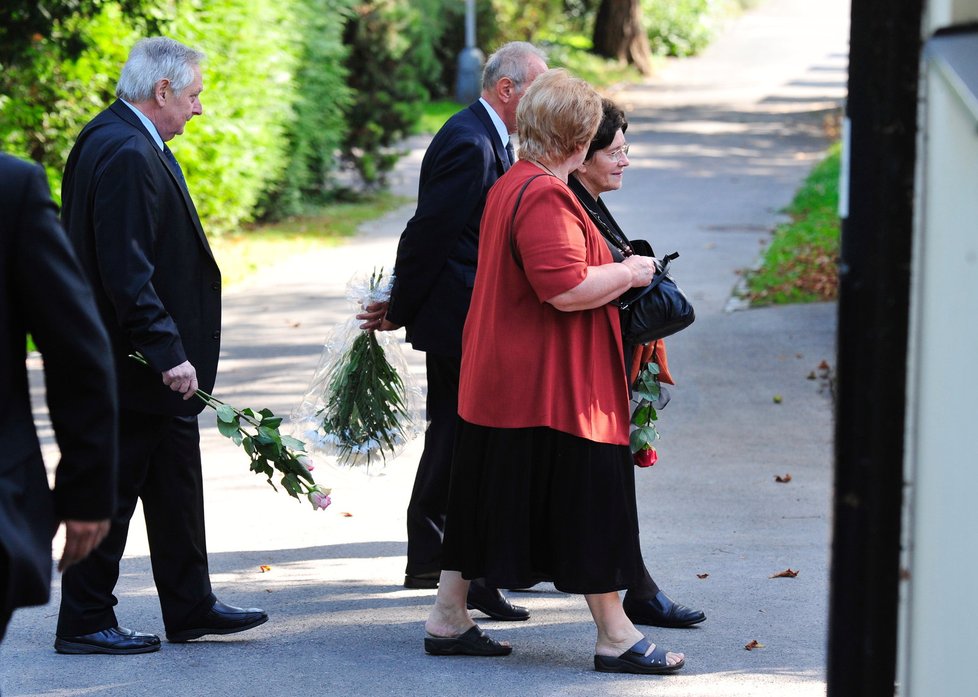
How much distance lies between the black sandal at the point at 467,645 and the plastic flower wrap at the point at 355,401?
1042 millimetres

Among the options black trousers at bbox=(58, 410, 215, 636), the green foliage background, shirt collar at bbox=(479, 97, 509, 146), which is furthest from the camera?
the green foliage background

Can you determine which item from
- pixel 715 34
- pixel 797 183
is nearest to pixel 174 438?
pixel 797 183

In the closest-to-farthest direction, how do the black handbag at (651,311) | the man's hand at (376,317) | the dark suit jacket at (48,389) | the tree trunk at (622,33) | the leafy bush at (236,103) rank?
1. the dark suit jacket at (48,389)
2. the black handbag at (651,311)
3. the man's hand at (376,317)
4. the leafy bush at (236,103)
5. the tree trunk at (622,33)

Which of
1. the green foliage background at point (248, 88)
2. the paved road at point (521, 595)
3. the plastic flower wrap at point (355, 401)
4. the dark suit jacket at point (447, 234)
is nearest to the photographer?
the paved road at point (521, 595)

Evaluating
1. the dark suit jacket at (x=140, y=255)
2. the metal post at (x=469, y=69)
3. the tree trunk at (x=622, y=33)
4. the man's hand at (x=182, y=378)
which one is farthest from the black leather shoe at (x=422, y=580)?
the tree trunk at (x=622, y=33)

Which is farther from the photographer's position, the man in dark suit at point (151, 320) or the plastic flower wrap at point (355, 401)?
the plastic flower wrap at point (355, 401)

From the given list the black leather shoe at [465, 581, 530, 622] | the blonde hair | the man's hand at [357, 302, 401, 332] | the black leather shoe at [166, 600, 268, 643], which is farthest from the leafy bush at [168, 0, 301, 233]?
the blonde hair

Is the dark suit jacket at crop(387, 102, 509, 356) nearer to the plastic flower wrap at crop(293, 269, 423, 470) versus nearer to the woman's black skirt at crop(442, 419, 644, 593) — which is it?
the plastic flower wrap at crop(293, 269, 423, 470)

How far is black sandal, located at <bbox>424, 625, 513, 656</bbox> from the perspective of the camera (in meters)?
4.46

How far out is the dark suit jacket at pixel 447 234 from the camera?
4.80 meters

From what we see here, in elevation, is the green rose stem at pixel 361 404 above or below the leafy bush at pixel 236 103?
below

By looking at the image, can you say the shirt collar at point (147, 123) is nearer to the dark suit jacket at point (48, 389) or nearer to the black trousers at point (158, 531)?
the black trousers at point (158, 531)

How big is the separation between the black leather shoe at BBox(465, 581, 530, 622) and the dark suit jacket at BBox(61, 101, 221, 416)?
1.23 m

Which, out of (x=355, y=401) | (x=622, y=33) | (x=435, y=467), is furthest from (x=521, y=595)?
(x=622, y=33)
